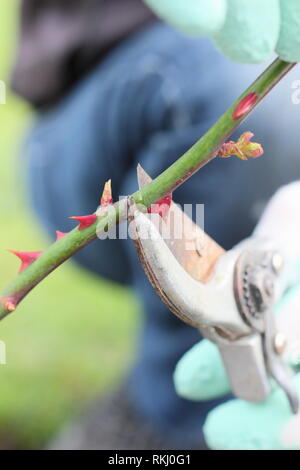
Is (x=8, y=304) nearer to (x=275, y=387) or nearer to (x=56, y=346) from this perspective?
(x=275, y=387)

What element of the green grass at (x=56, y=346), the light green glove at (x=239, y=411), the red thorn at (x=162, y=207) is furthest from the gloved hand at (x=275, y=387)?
the green grass at (x=56, y=346)

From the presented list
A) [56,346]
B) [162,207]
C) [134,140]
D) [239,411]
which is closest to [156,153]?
[134,140]

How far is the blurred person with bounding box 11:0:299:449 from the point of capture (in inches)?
31.7

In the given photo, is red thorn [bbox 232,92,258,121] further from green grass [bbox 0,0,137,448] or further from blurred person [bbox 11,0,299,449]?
green grass [bbox 0,0,137,448]

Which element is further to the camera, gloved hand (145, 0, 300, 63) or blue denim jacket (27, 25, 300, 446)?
blue denim jacket (27, 25, 300, 446)

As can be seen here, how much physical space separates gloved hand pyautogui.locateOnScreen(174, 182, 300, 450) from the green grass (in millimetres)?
638

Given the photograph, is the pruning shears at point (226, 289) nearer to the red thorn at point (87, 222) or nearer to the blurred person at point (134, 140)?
the red thorn at point (87, 222)

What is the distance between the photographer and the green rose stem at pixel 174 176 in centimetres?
34

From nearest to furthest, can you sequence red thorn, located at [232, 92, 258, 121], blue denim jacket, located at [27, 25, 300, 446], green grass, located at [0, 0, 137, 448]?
red thorn, located at [232, 92, 258, 121], blue denim jacket, located at [27, 25, 300, 446], green grass, located at [0, 0, 137, 448]

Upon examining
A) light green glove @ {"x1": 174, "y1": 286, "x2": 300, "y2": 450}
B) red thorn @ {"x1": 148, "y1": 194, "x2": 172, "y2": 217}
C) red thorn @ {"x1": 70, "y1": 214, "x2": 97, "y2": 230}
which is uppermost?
red thorn @ {"x1": 148, "y1": 194, "x2": 172, "y2": 217}

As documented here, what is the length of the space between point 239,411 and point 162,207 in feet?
0.81

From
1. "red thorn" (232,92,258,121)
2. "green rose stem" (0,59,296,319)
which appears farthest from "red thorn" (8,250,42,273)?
"red thorn" (232,92,258,121)
